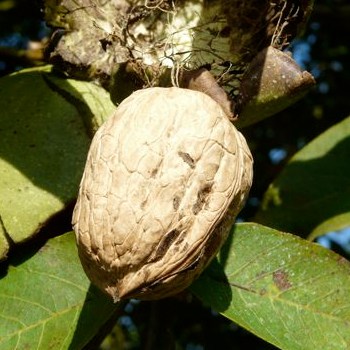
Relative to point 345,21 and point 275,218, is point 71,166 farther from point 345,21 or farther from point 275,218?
point 345,21

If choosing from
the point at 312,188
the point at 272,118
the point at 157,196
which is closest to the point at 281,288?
the point at 157,196

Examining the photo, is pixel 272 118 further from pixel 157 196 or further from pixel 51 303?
pixel 157 196

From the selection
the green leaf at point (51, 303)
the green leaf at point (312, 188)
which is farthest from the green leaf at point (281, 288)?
the green leaf at point (312, 188)

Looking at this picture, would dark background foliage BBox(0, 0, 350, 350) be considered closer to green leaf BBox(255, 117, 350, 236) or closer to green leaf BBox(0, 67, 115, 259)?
green leaf BBox(255, 117, 350, 236)

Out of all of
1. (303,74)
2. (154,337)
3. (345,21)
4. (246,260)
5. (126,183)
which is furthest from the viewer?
(345,21)

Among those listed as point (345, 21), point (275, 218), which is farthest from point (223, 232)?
point (345, 21)

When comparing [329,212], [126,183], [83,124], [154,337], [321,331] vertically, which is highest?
[126,183]

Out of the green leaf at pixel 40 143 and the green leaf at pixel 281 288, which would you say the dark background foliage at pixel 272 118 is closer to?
the green leaf at pixel 40 143
